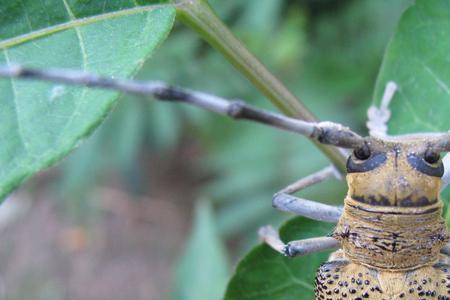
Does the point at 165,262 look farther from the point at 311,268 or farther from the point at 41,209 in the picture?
the point at 311,268

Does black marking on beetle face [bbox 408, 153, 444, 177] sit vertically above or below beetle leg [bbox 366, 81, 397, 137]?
below

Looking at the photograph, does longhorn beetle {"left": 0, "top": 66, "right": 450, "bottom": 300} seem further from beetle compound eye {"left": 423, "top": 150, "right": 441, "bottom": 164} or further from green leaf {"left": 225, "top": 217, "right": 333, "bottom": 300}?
green leaf {"left": 225, "top": 217, "right": 333, "bottom": 300}

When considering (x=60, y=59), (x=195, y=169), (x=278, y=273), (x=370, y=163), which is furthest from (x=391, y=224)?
(x=195, y=169)

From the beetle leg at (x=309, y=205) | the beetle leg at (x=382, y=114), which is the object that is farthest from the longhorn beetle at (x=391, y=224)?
the beetle leg at (x=382, y=114)

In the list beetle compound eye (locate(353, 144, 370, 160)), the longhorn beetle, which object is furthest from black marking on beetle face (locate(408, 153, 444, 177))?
beetle compound eye (locate(353, 144, 370, 160))

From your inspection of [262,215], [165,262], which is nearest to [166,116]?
[262,215]

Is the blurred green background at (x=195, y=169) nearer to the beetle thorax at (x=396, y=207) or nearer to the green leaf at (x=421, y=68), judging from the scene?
the green leaf at (x=421, y=68)
